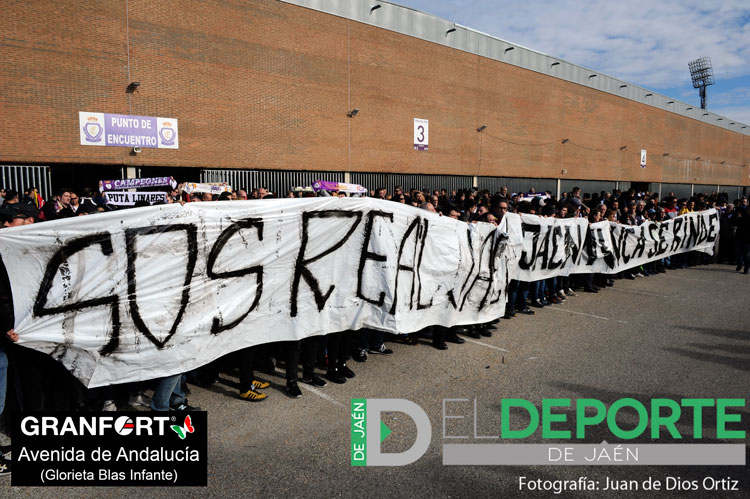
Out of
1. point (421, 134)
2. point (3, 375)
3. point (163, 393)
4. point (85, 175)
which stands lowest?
point (163, 393)

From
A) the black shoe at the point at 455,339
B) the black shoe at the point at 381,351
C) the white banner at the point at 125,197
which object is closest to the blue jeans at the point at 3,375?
the black shoe at the point at 381,351

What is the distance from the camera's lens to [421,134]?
83.3ft

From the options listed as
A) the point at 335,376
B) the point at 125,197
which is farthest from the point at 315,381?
the point at 125,197

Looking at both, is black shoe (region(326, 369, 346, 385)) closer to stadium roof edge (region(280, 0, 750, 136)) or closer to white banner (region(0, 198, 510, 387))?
white banner (region(0, 198, 510, 387))

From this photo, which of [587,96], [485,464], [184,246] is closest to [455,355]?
[485,464]

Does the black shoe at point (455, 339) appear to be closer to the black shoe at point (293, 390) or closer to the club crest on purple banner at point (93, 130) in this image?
the black shoe at point (293, 390)

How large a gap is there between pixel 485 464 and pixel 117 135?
1689 cm

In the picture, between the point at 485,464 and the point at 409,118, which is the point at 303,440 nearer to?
the point at 485,464

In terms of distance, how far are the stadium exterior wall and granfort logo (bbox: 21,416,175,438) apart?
14.7 meters

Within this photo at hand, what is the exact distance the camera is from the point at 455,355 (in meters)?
6.12

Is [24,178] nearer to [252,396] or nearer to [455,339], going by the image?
[252,396]

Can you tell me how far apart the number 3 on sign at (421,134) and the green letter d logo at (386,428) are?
71.7ft

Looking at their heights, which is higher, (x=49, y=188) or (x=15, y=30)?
(x=15, y=30)

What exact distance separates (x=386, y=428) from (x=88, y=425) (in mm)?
2347
